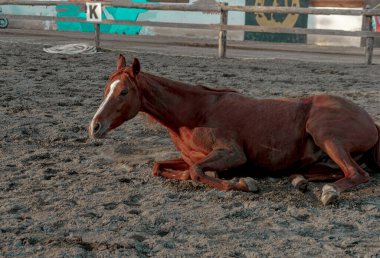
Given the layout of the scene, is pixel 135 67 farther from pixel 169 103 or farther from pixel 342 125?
pixel 342 125

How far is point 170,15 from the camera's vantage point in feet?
78.2

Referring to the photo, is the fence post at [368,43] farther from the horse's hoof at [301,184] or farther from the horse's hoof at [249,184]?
the horse's hoof at [249,184]

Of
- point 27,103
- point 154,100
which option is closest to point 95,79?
point 27,103

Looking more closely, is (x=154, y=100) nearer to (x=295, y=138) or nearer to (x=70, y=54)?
(x=295, y=138)

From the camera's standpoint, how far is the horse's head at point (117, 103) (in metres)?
4.70

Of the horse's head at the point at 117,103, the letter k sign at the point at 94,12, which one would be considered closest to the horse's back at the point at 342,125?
the horse's head at the point at 117,103

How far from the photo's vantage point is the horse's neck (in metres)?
4.97

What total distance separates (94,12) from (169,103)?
40.4ft

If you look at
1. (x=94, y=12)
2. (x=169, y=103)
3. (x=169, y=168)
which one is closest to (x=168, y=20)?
(x=94, y=12)

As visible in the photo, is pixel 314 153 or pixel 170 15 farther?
pixel 170 15

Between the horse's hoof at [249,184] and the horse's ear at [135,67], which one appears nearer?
the horse's hoof at [249,184]

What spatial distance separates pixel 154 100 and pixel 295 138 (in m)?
1.10

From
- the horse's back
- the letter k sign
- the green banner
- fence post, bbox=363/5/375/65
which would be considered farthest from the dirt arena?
the green banner

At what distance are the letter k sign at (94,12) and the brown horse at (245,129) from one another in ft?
39.5
